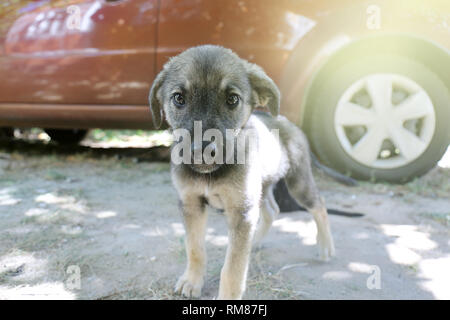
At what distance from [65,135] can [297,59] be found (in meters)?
5.48

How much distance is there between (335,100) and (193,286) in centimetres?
310

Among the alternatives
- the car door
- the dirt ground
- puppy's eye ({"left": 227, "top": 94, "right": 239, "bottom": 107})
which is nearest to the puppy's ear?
puppy's eye ({"left": 227, "top": 94, "right": 239, "bottom": 107})

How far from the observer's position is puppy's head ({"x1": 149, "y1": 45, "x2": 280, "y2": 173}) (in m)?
2.40

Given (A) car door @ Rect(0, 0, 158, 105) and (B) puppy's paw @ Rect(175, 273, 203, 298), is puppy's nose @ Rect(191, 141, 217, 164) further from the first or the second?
(A) car door @ Rect(0, 0, 158, 105)

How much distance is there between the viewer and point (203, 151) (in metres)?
2.19

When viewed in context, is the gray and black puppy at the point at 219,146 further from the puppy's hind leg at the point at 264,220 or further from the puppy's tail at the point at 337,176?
the puppy's tail at the point at 337,176

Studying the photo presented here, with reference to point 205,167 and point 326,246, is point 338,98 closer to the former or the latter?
point 326,246

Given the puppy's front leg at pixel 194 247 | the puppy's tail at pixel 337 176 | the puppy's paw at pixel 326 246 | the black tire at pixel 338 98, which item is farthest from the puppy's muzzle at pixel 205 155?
the black tire at pixel 338 98

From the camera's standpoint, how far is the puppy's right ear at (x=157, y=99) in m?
2.73

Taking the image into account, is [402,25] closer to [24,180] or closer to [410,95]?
[410,95]

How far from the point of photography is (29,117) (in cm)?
562

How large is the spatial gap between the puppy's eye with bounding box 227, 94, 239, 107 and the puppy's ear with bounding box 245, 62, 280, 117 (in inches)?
10.4

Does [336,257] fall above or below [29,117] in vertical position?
below
